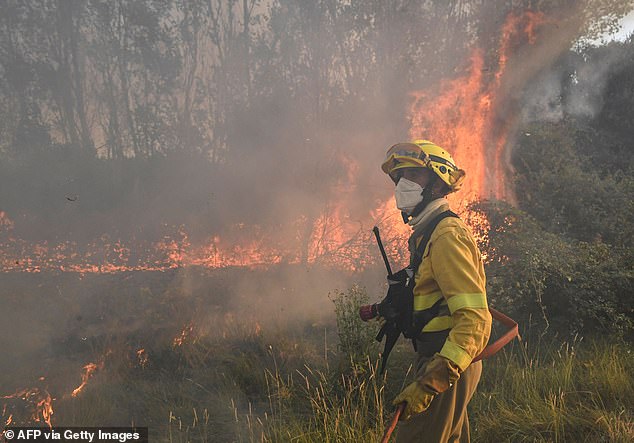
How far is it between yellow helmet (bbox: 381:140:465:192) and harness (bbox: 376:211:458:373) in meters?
0.32

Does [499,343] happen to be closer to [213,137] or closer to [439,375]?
[439,375]

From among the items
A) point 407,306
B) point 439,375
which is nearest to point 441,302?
point 407,306

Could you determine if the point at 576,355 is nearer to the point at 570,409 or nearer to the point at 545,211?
the point at 570,409

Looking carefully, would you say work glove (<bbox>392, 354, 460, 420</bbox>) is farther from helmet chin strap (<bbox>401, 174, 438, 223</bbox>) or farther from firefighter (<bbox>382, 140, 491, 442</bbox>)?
helmet chin strap (<bbox>401, 174, 438, 223</bbox>)

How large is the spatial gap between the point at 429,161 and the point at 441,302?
90 cm

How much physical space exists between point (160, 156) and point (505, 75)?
9.44m

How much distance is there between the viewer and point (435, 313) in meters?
2.39

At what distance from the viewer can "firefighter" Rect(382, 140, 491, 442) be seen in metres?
2.05

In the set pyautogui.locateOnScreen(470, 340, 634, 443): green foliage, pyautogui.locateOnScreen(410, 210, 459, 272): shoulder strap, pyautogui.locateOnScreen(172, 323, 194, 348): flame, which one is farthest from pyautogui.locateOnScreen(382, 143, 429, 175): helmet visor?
pyautogui.locateOnScreen(172, 323, 194, 348): flame

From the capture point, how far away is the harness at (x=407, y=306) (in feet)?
7.93

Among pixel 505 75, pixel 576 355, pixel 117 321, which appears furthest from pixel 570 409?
pixel 505 75

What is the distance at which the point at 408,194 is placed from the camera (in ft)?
8.82

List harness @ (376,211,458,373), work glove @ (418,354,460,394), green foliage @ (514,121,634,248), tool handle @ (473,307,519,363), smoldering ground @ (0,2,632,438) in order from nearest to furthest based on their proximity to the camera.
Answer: work glove @ (418,354,460,394), tool handle @ (473,307,519,363), harness @ (376,211,458,373), smoldering ground @ (0,2,632,438), green foliage @ (514,121,634,248)

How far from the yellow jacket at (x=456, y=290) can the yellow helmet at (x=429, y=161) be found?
393mm
